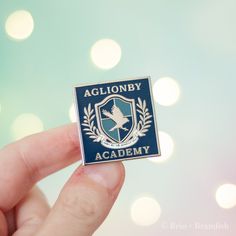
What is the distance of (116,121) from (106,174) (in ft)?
0.28

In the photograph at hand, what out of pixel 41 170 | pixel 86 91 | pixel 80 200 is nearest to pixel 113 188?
pixel 80 200

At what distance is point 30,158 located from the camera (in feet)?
3.08

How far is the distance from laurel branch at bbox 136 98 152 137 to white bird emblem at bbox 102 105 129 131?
0.08 ft

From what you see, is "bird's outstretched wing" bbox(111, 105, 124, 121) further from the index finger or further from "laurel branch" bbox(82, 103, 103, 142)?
the index finger

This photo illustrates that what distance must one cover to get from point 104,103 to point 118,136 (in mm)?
58

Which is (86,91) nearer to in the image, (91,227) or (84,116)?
(84,116)

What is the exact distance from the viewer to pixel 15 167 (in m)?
0.93

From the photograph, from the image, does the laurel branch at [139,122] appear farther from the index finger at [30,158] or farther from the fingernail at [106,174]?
the index finger at [30,158]

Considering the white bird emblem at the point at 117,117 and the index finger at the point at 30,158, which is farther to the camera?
the index finger at the point at 30,158

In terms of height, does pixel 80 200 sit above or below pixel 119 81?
below

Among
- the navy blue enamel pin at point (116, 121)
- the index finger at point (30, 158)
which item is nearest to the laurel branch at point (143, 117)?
the navy blue enamel pin at point (116, 121)

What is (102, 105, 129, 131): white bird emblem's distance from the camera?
0.73 m

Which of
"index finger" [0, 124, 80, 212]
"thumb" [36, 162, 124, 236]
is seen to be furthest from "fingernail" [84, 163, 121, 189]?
"index finger" [0, 124, 80, 212]

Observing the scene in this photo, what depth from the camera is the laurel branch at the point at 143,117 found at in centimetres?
73
